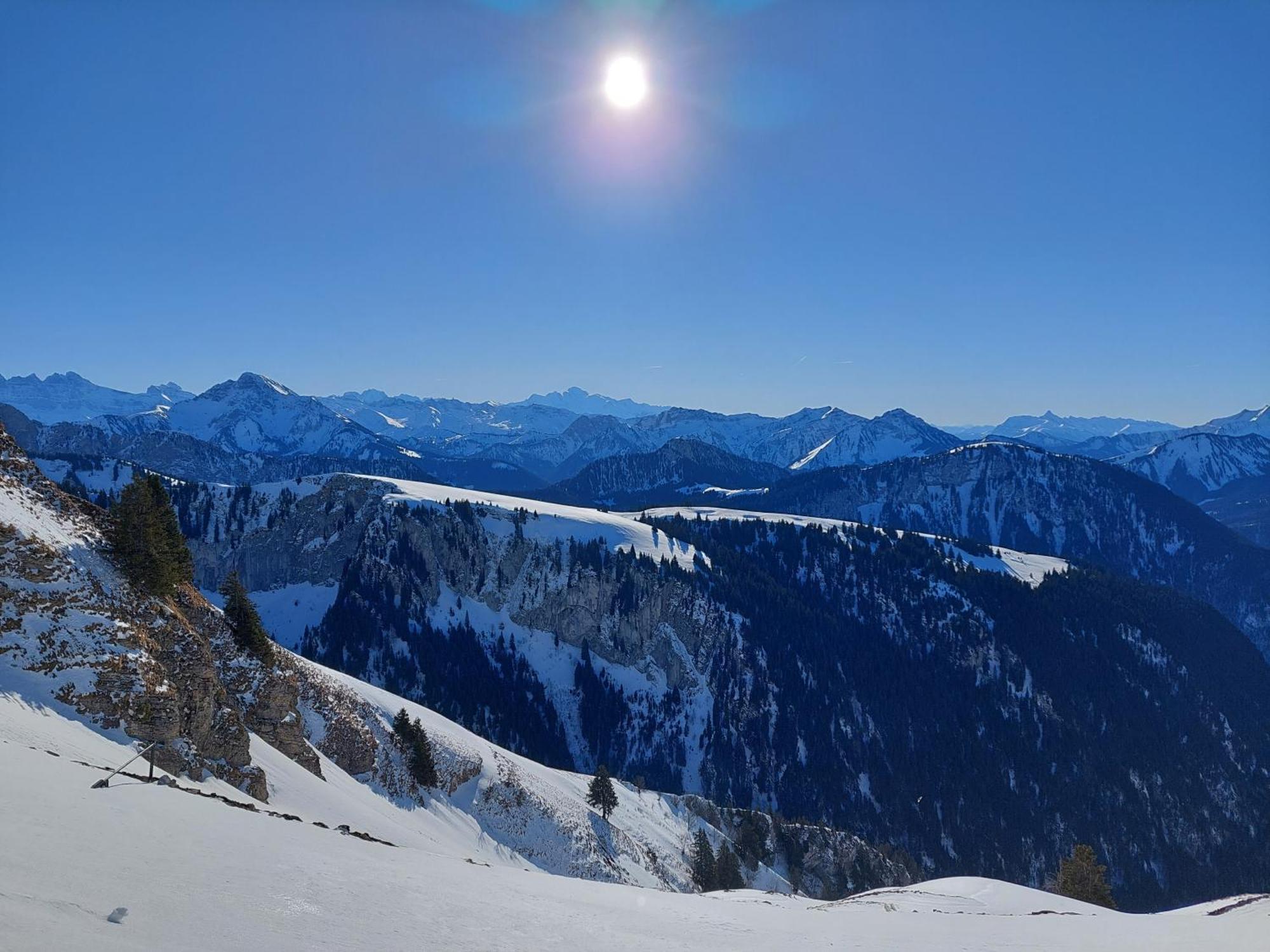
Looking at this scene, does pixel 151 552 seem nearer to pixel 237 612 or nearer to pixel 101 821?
pixel 237 612

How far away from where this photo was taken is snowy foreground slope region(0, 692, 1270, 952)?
34.0ft

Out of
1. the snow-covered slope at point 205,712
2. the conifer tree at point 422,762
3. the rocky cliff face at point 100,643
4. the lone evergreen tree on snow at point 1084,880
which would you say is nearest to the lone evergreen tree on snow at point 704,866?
the snow-covered slope at point 205,712

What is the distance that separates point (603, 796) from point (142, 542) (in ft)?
183

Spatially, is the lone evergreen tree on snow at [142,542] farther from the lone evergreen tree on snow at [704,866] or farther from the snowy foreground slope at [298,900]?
the lone evergreen tree on snow at [704,866]

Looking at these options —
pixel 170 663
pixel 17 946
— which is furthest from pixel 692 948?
pixel 170 663

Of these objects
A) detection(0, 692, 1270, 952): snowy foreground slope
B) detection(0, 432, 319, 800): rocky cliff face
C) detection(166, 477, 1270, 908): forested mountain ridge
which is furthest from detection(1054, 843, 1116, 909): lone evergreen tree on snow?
detection(166, 477, 1270, 908): forested mountain ridge

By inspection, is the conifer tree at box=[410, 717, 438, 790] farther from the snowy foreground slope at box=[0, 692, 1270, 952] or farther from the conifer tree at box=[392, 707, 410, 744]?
the snowy foreground slope at box=[0, 692, 1270, 952]

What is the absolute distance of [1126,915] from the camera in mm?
27703

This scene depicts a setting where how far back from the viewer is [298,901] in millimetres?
13328

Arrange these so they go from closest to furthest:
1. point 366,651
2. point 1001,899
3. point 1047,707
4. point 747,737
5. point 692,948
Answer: point 692,948, point 1001,899, point 366,651, point 747,737, point 1047,707

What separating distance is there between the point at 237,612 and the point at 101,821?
1386 inches

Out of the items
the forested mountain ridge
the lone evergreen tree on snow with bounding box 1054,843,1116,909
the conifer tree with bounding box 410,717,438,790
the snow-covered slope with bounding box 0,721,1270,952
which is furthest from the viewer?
the forested mountain ridge

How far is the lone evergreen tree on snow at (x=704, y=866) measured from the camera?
2879 inches

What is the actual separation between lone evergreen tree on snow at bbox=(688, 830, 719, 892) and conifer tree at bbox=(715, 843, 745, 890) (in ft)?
1.53
